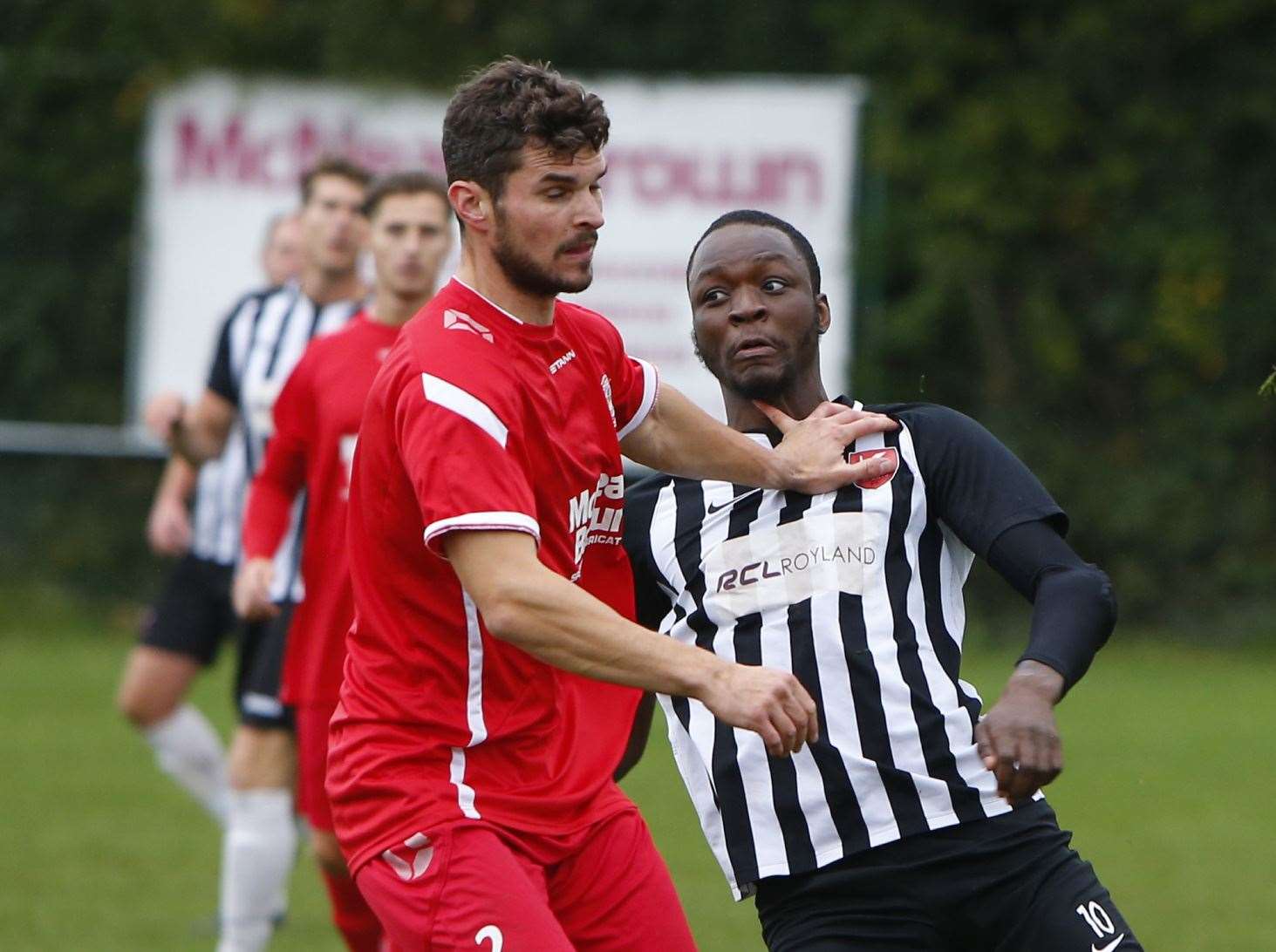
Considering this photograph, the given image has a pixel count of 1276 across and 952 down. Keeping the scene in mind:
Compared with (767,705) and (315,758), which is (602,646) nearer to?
(767,705)

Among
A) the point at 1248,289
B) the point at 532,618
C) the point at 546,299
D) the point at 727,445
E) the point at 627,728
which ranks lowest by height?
the point at 627,728

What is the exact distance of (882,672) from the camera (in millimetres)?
3342

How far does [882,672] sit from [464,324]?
35.3 inches

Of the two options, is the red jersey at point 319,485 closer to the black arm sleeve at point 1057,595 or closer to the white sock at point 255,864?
the white sock at point 255,864

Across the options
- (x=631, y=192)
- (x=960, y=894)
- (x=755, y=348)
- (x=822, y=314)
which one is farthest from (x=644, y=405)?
(x=631, y=192)

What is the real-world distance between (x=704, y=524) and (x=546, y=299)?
1.80ft

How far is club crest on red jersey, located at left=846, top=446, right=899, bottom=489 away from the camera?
11.4ft

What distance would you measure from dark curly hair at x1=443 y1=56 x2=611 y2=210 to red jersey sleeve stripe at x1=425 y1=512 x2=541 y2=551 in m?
0.56

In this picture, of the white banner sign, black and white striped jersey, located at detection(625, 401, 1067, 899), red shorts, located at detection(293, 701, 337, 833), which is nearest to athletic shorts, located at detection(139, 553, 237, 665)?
red shorts, located at detection(293, 701, 337, 833)

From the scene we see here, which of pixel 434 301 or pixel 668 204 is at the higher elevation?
pixel 668 204

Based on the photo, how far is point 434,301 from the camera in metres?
3.33

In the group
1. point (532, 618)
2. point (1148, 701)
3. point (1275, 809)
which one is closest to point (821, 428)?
point (532, 618)

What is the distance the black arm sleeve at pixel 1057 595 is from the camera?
3.11 metres

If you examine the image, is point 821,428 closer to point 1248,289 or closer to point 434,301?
point 434,301
